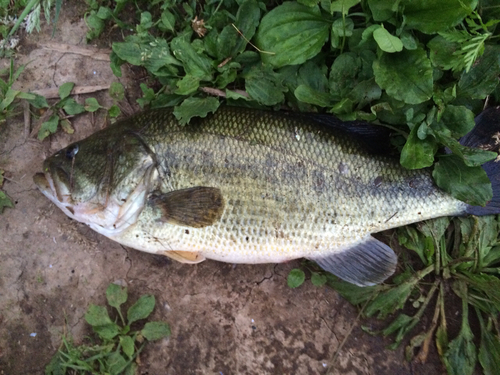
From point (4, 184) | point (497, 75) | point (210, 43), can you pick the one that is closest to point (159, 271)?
point (4, 184)

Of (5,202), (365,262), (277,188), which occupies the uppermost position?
(277,188)

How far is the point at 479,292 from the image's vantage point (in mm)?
2738

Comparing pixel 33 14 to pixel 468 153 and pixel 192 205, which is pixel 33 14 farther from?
pixel 468 153

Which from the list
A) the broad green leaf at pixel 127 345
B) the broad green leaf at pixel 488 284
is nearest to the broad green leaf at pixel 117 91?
the broad green leaf at pixel 127 345

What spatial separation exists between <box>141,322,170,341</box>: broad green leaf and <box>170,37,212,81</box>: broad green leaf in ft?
6.10

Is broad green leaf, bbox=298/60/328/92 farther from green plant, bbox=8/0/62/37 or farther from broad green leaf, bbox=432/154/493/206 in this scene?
green plant, bbox=8/0/62/37

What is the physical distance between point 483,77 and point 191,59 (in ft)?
6.43

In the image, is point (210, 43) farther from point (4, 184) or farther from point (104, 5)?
point (4, 184)

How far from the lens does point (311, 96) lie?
101 inches

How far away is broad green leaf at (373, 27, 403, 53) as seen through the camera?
225 centimetres

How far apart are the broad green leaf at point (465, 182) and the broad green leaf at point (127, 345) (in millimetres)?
2488

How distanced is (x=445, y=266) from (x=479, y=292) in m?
0.30

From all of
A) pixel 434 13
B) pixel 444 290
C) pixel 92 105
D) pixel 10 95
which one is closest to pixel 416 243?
pixel 444 290

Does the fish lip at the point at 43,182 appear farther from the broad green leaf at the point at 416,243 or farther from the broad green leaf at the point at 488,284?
the broad green leaf at the point at 488,284
